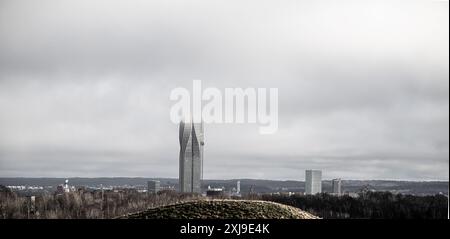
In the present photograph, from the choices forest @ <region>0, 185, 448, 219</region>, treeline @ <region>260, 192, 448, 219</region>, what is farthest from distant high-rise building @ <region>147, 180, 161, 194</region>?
treeline @ <region>260, 192, 448, 219</region>

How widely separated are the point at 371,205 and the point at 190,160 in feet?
22.6

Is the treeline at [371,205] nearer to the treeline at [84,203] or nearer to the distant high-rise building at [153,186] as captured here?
the distant high-rise building at [153,186]

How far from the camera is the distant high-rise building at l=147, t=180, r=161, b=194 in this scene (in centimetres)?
1928

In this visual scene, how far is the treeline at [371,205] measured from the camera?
2028 cm

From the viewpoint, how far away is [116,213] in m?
19.8

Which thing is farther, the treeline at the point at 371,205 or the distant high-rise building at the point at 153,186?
the treeline at the point at 371,205

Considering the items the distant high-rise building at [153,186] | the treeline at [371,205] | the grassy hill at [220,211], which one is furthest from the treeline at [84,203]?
the treeline at [371,205]

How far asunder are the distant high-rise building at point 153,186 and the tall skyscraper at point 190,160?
68cm

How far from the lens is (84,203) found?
69.3ft
